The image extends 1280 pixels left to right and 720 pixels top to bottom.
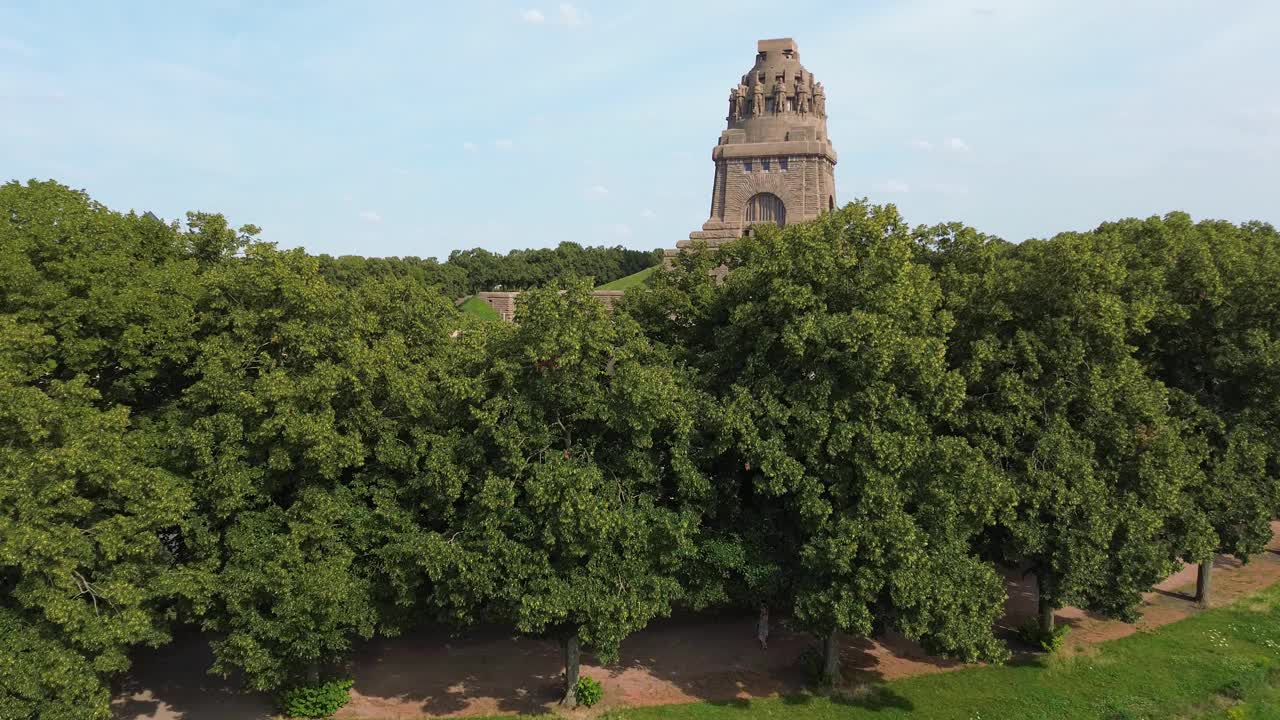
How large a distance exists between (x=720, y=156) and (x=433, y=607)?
32.9 m

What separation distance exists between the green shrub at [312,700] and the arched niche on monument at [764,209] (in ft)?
107

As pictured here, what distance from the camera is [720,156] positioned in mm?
46250

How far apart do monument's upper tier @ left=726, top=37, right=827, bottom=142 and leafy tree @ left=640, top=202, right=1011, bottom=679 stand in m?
26.3

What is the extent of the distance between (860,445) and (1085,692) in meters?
10.1

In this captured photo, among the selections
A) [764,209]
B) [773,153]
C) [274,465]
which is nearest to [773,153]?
[773,153]

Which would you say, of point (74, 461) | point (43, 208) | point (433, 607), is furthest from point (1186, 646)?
point (43, 208)

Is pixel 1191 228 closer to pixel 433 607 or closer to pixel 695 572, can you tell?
pixel 695 572

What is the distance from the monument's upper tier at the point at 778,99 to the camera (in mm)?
45969

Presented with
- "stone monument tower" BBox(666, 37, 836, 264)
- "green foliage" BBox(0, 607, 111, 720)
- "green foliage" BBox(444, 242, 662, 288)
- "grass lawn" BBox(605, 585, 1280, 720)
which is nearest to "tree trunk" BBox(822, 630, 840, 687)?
"grass lawn" BBox(605, 585, 1280, 720)

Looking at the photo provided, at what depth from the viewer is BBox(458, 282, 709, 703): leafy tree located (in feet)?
60.9

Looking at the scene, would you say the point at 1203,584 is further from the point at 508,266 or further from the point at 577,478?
the point at 508,266

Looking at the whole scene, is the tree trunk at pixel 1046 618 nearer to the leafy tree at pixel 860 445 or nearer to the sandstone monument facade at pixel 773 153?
the leafy tree at pixel 860 445

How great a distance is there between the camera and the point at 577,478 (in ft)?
60.1

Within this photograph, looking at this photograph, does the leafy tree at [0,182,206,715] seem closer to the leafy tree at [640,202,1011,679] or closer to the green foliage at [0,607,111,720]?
the green foliage at [0,607,111,720]
